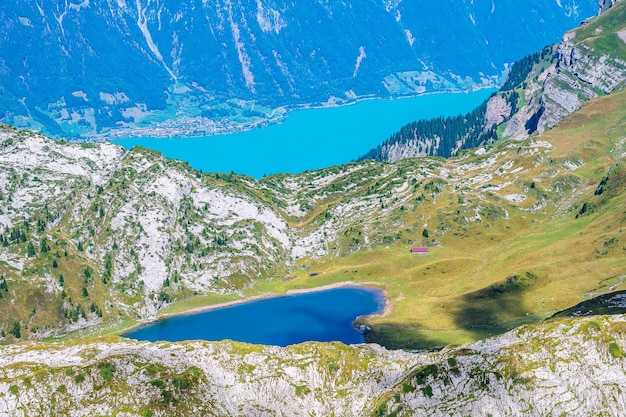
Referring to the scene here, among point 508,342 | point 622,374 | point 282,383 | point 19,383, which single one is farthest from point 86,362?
point 622,374

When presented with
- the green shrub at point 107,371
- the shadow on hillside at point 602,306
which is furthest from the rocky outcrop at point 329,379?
the shadow on hillside at point 602,306

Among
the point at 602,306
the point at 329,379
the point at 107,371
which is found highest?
the point at 107,371

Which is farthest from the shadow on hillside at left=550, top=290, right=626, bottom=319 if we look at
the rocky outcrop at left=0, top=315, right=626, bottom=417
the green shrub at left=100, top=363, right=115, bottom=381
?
the green shrub at left=100, top=363, right=115, bottom=381

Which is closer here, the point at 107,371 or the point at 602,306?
the point at 107,371

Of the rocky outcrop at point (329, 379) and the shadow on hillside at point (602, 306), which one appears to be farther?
the shadow on hillside at point (602, 306)

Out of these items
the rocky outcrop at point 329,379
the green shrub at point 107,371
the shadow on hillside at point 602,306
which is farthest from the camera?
the shadow on hillside at point 602,306

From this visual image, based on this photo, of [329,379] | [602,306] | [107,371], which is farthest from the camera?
[602,306]

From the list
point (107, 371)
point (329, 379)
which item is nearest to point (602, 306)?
point (329, 379)

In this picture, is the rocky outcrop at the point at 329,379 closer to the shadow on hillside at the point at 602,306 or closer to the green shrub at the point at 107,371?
the green shrub at the point at 107,371

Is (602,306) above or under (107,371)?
under

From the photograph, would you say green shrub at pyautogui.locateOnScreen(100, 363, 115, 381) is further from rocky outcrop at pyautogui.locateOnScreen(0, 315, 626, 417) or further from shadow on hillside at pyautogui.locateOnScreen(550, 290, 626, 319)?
shadow on hillside at pyautogui.locateOnScreen(550, 290, 626, 319)

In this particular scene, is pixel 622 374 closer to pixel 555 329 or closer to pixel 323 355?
pixel 555 329

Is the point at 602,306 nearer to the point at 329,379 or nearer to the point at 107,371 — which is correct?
the point at 329,379
